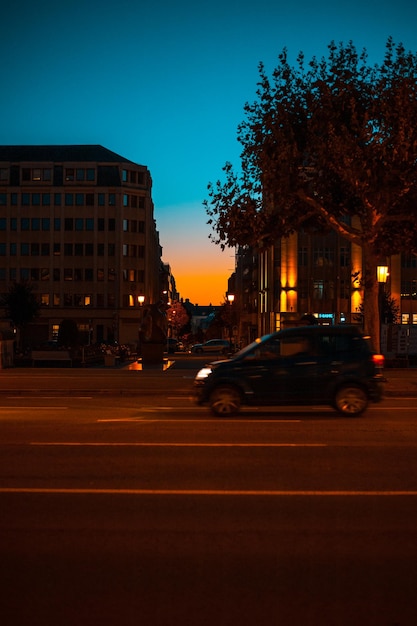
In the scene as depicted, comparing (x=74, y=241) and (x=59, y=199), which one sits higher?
(x=59, y=199)

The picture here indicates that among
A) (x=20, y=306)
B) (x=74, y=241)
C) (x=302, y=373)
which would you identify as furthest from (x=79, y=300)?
(x=302, y=373)

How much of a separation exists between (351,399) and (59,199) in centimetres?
7465

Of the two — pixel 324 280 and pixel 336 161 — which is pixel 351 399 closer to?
pixel 336 161

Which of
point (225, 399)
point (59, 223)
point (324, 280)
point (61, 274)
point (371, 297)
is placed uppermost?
point (59, 223)

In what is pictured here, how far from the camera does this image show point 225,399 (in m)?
15.6

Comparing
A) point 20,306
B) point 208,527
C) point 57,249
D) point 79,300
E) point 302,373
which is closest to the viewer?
point 208,527

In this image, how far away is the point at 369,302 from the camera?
27109 millimetres

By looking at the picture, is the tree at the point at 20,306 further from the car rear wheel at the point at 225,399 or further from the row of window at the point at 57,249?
the car rear wheel at the point at 225,399

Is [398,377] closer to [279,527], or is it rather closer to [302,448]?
[302,448]

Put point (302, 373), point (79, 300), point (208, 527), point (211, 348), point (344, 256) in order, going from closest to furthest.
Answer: point (208, 527), point (302, 373), point (211, 348), point (344, 256), point (79, 300)

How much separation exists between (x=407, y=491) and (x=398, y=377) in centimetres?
1642

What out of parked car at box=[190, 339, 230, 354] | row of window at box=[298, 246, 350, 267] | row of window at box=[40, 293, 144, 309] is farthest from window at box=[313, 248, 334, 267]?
row of window at box=[40, 293, 144, 309]

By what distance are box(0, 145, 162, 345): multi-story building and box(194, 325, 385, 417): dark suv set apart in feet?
231

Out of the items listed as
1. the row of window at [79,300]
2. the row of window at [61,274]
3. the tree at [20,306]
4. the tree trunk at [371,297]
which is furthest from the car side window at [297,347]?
the row of window at [61,274]
